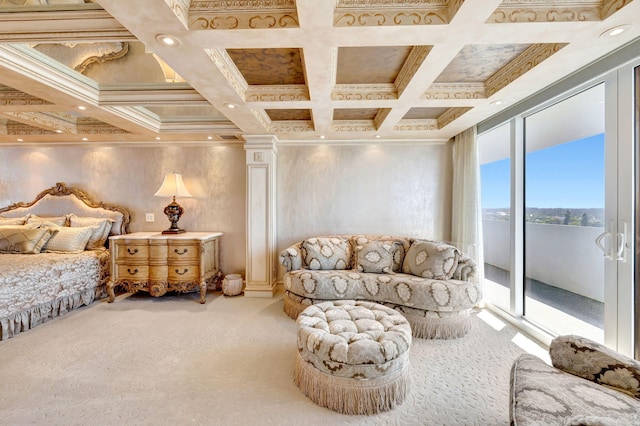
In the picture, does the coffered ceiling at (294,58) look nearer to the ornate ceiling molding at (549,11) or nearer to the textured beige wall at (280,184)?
the ornate ceiling molding at (549,11)

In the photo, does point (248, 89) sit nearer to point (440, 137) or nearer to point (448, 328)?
point (440, 137)

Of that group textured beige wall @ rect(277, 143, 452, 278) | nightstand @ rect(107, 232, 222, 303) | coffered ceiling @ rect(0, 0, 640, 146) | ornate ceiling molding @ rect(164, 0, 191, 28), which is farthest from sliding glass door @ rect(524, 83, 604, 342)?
nightstand @ rect(107, 232, 222, 303)

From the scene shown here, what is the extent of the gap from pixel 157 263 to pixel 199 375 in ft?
6.64

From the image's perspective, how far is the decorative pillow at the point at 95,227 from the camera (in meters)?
3.80

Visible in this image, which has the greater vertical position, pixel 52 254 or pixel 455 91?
pixel 455 91

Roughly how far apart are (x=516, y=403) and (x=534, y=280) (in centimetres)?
223

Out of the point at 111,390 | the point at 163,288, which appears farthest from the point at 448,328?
the point at 163,288

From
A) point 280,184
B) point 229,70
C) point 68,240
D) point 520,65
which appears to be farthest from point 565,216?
point 68,240

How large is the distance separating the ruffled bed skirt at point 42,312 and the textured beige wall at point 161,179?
44.3 inches

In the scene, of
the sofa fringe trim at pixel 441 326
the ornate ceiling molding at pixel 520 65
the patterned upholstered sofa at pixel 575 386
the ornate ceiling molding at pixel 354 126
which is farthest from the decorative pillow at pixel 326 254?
the ornate ceiling molding at pixel 520 65

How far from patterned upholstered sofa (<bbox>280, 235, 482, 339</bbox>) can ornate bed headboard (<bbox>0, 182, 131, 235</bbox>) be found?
2.95 meters

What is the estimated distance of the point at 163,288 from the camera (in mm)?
3445

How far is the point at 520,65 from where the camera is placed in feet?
6.86

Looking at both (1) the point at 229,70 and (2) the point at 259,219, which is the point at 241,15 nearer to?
(1) the point at 229,70
